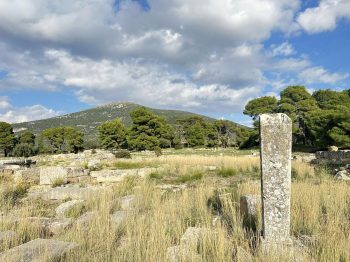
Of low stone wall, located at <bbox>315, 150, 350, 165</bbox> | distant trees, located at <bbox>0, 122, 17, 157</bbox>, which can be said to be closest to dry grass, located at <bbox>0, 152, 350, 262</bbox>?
A: low stone wall, located at <bbox>315, 150, 350, 165</bbox>

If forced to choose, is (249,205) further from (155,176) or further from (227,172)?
(227,172)

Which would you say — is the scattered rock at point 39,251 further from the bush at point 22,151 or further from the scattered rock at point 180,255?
the bush at point 22,151

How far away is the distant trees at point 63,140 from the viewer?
70500mm

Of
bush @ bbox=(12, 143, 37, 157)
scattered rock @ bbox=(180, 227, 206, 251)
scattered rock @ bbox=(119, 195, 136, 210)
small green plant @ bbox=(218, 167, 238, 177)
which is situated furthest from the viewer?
bush @ bbox=(12, 143, 37, 157)

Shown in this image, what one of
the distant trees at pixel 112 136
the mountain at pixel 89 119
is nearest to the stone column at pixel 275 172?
the distant trees at pixel 112 136

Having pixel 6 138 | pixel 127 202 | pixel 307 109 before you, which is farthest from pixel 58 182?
pixel 6 138

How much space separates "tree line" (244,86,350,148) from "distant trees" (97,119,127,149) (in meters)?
23.4

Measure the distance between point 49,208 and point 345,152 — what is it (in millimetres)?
16558

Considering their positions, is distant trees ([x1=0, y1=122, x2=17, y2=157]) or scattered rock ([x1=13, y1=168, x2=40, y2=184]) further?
distant trees ([x1=0, y1=122, x2=17, y2=157])

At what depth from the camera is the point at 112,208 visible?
290 inches

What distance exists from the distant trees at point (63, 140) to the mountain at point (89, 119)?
60235mm

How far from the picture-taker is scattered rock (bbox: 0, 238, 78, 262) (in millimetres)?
3693

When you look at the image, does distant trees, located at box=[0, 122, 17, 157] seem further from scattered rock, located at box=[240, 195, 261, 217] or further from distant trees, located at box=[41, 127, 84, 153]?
scattered rock, located at box=[240, 195, 261, 217]

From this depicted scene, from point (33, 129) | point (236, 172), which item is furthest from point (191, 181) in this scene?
point (33, 129)
